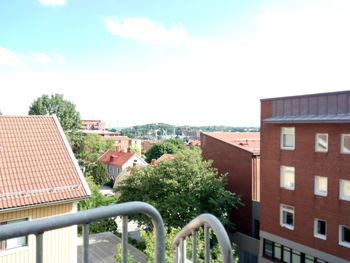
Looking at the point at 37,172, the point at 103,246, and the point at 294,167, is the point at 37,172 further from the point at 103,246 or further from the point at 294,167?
the point at 294,167

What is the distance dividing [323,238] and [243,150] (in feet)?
26.4

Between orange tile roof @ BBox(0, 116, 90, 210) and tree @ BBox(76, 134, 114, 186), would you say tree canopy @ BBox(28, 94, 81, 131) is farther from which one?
orange tile roof @ BBox(0, 116, 90, 210)

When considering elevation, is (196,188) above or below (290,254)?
above

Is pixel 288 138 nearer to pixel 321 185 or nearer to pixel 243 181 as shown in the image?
pixel 321 185

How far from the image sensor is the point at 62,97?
3747 cm

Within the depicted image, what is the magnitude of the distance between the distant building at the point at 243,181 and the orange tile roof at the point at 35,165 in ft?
47.4

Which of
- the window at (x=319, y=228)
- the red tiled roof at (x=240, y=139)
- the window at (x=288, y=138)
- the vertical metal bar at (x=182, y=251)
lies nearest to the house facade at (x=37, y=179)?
the vertical metal bar at (x=182, y=251)

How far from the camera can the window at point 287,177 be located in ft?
57.6

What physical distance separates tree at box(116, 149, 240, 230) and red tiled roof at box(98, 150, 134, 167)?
33227mm

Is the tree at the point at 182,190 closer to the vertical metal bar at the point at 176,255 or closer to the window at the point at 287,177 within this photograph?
the window at the point at 287,177

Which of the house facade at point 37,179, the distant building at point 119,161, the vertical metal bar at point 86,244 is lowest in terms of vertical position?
the distant building at point 119,161

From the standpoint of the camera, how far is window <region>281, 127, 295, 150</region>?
17.5 meters

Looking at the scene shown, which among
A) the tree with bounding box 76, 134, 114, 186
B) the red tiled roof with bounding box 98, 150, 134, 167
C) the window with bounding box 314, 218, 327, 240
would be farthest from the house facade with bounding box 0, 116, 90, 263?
the red tiled roof with bounding box 98, 150, 134, 167

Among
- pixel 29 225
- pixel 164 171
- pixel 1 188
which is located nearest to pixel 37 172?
pixel 1 188
